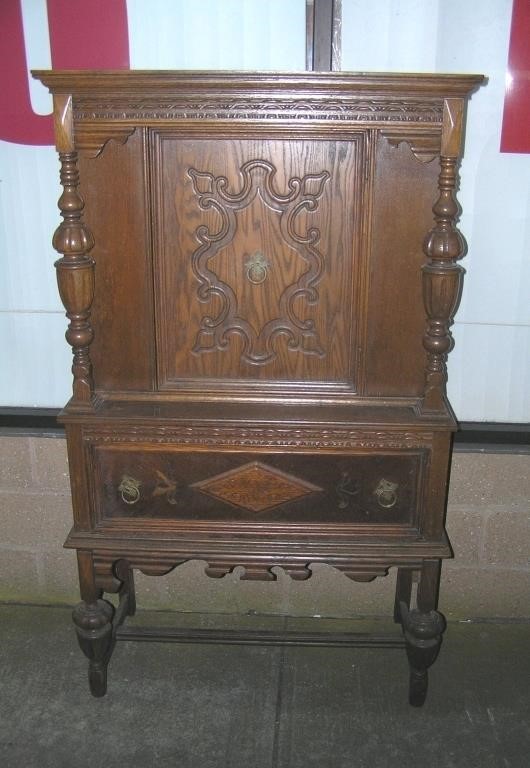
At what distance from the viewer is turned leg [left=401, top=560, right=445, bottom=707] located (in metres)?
2.02

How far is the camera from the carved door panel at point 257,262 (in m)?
1.85

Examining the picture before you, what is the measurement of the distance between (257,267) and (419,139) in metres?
0.51

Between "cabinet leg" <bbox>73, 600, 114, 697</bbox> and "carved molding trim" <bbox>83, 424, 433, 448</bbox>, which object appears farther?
"cabinet leg" <bbox>73, 600, 114, 697</bbox>

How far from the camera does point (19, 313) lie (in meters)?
2.34

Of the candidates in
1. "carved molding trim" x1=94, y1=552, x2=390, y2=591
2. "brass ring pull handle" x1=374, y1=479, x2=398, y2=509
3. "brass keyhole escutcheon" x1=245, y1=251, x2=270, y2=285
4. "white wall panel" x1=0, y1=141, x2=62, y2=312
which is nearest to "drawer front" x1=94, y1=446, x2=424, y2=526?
"brass ring pull handle" x1=374, y1=479, x2=398, y2=509

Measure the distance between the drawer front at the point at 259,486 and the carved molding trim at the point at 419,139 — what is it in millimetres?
748

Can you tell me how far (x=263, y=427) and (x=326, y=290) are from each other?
399 millimetres

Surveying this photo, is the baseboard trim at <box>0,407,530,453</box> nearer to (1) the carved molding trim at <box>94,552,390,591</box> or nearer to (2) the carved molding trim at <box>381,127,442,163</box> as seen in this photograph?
(1) the carved molding trim at <box>94,552,390,591</box>

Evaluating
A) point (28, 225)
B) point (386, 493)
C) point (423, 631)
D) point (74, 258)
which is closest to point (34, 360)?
point (28, 225)

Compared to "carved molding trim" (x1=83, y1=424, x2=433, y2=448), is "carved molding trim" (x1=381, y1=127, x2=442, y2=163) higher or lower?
"carved molding trim" (x1=381, y1=127, x2=442, y2=163)

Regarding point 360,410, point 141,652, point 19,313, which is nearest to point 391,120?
point 360,410

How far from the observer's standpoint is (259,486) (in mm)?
1935

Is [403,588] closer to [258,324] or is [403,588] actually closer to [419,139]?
[258,324]

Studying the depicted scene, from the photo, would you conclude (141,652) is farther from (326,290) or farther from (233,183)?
(233,183)
